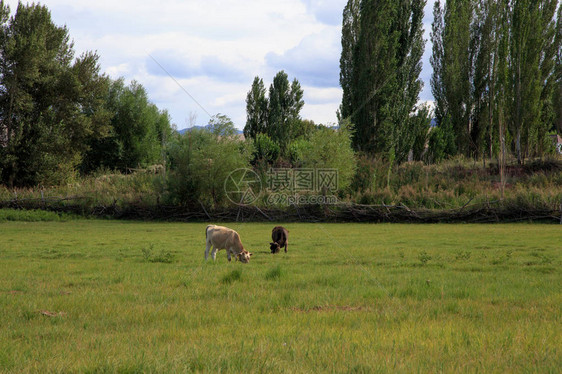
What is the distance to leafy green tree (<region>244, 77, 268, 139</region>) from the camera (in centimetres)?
5944

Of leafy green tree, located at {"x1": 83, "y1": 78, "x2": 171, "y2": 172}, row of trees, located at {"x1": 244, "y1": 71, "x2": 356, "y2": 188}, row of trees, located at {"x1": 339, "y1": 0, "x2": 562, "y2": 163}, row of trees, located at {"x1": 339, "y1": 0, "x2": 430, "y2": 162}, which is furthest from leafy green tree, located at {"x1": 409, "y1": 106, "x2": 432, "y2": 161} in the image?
leafy green tree, located at {"x1": 83, "y1": 78, "x2": 171, "y2": 172}

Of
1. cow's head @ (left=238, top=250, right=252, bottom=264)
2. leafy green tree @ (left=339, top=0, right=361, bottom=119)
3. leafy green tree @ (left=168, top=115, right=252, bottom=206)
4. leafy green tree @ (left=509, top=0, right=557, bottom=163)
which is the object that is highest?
leafy green tree @ (left=339, top=0, right=361, bottom=119)

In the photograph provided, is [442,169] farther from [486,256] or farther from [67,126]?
[67,126]

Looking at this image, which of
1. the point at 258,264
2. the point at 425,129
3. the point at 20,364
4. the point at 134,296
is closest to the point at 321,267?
the point at 258,264

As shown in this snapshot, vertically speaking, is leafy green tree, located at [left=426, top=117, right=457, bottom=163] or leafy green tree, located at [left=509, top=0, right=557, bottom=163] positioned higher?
leafy green tree, located at [left=509, top=0, right=557, bottom=163]

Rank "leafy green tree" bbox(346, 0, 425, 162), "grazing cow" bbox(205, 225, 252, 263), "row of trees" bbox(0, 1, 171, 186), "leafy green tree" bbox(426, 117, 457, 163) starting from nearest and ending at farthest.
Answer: "grazing cow" bbox(205, 225, 252, 263) → "leafy green tree" bbox(346, 0, 425, 162) → "row of trees" bbox(0, 1, 171, 186) → "leafy green tree" bbox(426, 117, 457, 163)

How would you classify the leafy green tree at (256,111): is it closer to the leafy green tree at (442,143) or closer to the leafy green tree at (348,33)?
the leafy green tree at (348,33)

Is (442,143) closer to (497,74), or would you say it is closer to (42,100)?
(497,74)

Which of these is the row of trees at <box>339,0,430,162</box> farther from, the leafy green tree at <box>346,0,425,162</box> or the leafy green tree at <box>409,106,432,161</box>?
the leafy green tree at <box>409,106,432,161</box>

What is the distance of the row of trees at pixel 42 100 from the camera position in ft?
132

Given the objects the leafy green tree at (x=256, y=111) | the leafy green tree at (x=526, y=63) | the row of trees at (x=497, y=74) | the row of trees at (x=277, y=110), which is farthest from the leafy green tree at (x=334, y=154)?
the leafy green tree at (x=256, y=111)

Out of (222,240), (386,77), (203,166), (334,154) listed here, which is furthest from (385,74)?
(222,240)

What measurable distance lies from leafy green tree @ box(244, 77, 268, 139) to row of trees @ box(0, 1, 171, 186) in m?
18.9

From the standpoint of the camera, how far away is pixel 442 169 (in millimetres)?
38812
